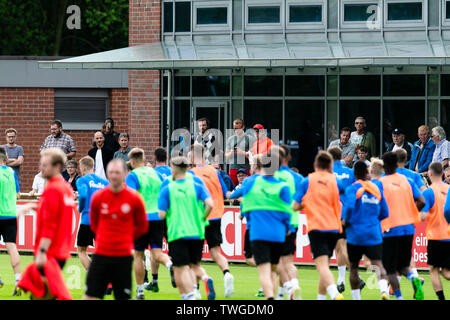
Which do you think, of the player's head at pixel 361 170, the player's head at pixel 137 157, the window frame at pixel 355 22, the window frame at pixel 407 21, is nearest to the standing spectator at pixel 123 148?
the player's head at pixel 137 157

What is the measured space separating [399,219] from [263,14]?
42.0 feet

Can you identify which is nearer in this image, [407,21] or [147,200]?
[147,200]

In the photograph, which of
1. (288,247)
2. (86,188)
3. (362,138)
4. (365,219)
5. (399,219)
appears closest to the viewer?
(365,219)

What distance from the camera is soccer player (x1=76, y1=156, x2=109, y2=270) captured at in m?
13.7

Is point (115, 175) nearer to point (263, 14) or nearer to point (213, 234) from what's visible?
point (213, 234)

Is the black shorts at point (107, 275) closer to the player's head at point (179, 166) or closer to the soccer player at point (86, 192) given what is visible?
the player's head at point (179, 166)

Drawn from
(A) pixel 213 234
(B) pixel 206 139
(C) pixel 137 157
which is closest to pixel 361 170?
(A) pixel 213 234

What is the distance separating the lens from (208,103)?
24734mm

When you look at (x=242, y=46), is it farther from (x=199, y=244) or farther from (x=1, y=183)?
(x=199, y=244)

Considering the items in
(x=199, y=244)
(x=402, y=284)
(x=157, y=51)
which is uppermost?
(x=157, y=51)

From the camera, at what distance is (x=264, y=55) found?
2323 centimetres

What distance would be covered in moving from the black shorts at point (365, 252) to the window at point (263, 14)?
12.9 meters

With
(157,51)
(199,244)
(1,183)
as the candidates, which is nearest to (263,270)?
(199,244)

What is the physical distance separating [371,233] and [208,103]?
1306 cm
